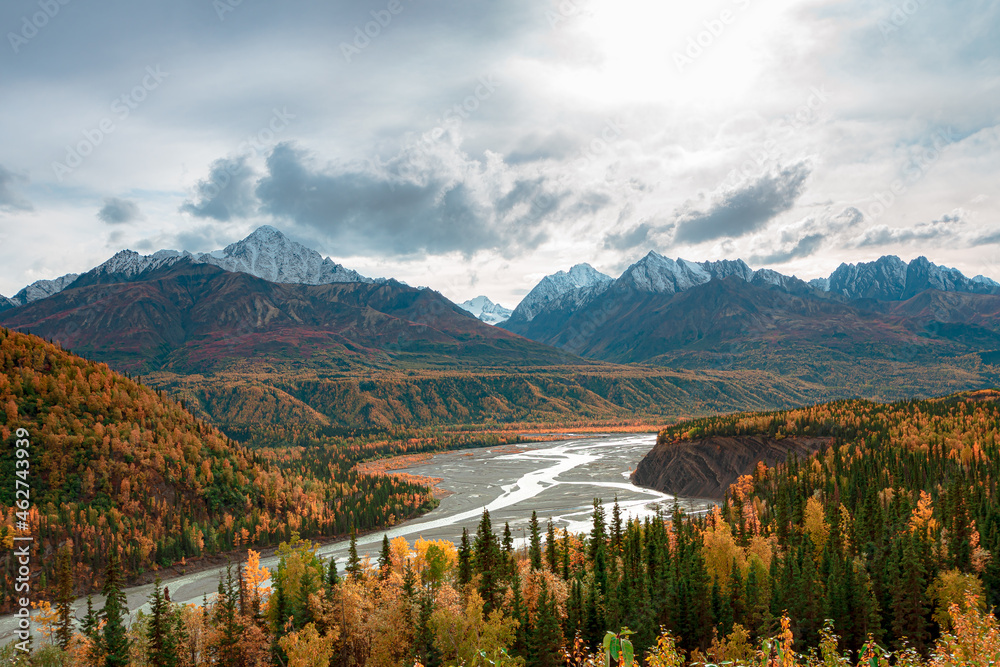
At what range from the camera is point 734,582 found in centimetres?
8638

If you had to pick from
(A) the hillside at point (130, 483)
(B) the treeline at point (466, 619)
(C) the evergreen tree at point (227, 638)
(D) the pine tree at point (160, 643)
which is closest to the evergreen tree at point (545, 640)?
(B) the treeline at point (466, 619)

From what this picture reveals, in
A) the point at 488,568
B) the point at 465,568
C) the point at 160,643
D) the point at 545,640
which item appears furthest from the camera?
the point at 465,568

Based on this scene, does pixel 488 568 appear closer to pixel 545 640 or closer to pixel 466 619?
pixel 466 619

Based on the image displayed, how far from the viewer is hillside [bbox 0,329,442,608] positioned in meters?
138

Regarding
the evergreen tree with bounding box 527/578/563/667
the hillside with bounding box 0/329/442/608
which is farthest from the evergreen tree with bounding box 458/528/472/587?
the hillside with bounding box 0/329/442/608

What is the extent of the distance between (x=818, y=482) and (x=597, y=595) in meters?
92.4

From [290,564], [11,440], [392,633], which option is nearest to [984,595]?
[392,633]

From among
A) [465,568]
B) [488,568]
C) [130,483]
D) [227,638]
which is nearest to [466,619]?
[488,568]

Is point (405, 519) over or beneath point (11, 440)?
beneath

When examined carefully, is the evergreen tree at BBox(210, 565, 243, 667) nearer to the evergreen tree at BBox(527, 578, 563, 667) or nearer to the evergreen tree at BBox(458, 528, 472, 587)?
the evergreen tree at BBox(458, 528, 472, 587)

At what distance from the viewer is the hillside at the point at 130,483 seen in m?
138

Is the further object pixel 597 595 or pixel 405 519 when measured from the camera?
pixel 405 519

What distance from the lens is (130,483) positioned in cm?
15600

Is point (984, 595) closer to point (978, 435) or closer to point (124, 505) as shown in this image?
point (978, 435)
